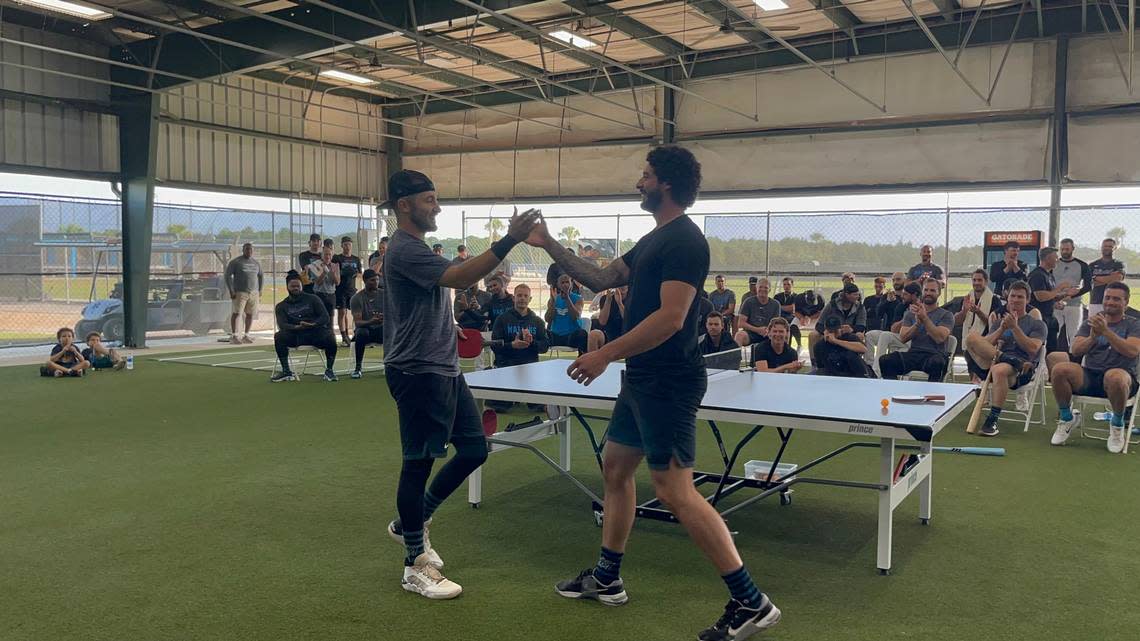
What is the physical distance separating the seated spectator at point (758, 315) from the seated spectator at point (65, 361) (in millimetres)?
8190

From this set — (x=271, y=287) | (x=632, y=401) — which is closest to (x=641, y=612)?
(x=632, y=401)

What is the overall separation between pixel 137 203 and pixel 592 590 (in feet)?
43.9

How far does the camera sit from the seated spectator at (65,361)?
36.2ft

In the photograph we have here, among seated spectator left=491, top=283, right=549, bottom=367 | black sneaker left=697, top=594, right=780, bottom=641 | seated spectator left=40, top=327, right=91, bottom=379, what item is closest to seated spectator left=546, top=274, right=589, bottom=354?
seated spectator left=491, top=283, right=549, bottom=367

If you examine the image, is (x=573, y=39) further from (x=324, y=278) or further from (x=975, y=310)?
(x=975, y=310)

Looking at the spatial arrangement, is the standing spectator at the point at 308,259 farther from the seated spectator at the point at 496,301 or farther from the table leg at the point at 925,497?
the table leg at the point at 925,497

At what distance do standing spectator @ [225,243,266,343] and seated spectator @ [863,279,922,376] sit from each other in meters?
10.6

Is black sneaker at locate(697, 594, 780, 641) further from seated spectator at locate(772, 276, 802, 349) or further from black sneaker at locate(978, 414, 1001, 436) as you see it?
seated spectator at locate(772, 276, 802, 349)

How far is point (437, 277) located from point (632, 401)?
3.00 feet

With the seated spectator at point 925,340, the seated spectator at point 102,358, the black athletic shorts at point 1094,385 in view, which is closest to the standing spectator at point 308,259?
the seated spectator at point 102,358

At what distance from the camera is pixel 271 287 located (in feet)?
55.6

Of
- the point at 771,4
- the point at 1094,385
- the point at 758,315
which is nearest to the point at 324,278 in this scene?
the point at 758,315

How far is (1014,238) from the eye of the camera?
11945 millimetres

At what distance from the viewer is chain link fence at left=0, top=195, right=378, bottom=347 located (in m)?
13.6
